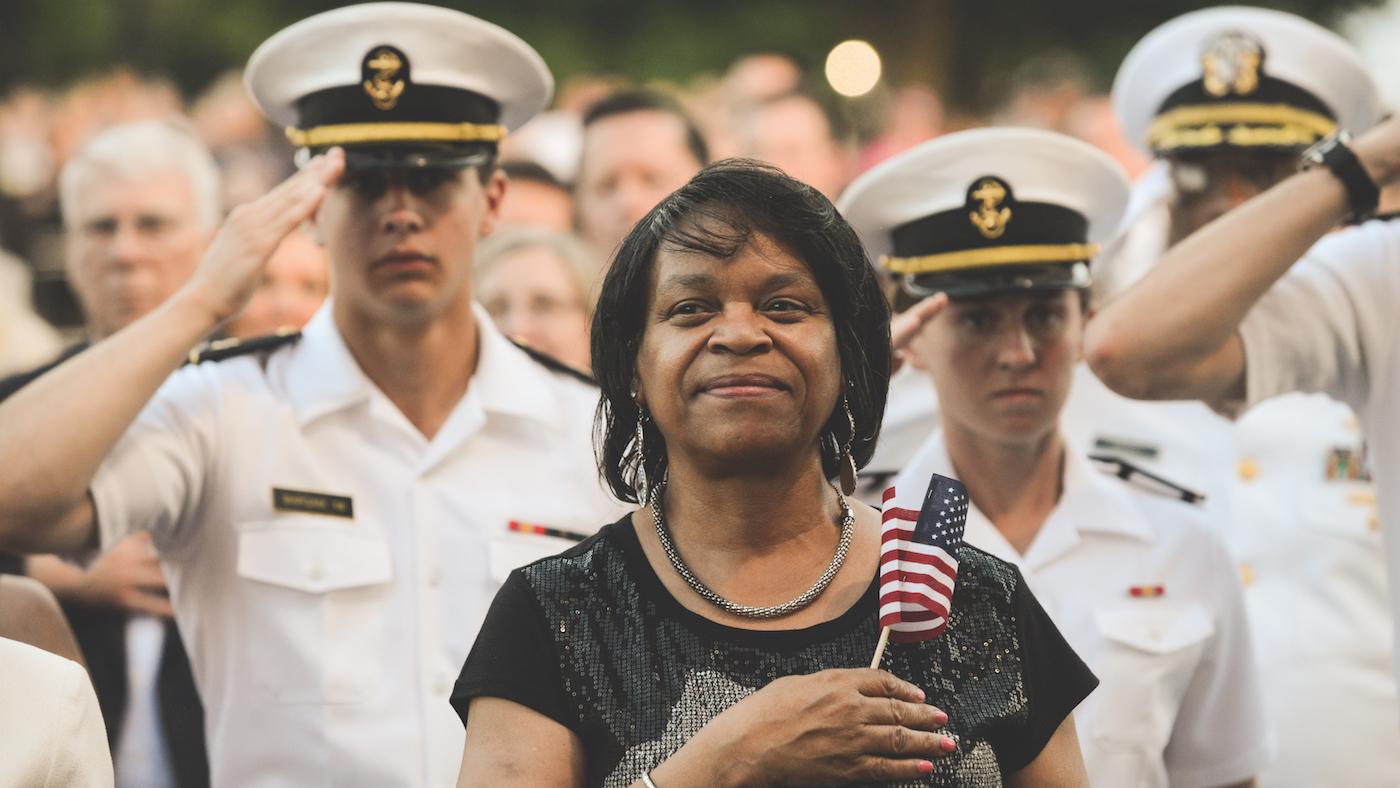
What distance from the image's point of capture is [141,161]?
20.3ft

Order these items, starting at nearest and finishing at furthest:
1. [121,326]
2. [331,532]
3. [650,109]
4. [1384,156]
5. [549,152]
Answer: [1384,156] → [331,532] → [121,326] → [650,109] → [549,152]

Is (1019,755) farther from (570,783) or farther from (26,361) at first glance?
(26,361)

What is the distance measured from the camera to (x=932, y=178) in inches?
175

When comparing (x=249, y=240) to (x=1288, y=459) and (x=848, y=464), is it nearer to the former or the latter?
(x=848, y=464)

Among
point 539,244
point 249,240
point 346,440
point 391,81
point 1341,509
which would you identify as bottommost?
point 1341,509

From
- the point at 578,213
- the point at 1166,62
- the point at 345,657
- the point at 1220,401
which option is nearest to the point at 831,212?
the point at 1220,401

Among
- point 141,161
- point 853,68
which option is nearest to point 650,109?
point 141,161

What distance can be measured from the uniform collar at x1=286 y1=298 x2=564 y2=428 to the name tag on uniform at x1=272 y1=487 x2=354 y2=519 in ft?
0.59

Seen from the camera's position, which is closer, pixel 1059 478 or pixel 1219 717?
pixel 1219 717

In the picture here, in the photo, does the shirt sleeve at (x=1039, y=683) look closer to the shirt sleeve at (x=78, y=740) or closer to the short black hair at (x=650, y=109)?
the shirt sleeve at (x=78, y=740)

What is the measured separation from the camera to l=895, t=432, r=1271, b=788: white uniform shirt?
4.12 metres

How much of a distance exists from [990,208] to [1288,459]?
141cm

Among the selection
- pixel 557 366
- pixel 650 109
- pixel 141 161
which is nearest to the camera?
pixel 557 366

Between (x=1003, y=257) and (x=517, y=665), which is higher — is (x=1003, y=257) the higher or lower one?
the higher one
